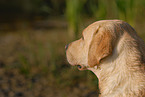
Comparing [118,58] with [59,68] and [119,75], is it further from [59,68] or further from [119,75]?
[59,68]

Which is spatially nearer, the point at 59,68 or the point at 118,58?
the point at 118,58

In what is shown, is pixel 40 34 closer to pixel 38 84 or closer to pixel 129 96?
pixel 38 84

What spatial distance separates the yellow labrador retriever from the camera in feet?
5.78

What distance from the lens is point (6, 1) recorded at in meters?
15.2

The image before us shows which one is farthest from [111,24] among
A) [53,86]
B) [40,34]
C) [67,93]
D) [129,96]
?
[40,34]

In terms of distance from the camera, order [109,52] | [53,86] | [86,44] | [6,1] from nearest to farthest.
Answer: [109,52] < [86,44] < [53,86] < [6,1]

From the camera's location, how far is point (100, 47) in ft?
5.73

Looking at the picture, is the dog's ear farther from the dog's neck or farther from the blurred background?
the blurred background

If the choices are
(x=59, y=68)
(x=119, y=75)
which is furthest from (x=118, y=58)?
(x=59, y=68)

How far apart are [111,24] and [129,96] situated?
0.71 metres

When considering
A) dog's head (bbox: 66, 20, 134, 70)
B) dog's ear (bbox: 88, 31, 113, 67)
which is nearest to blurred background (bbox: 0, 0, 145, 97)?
dog's head (bbox: 66, 20, 134, 70)

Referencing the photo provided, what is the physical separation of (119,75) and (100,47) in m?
A: 0.33

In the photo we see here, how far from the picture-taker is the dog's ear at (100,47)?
174cm

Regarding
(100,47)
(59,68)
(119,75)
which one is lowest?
(59,68)
